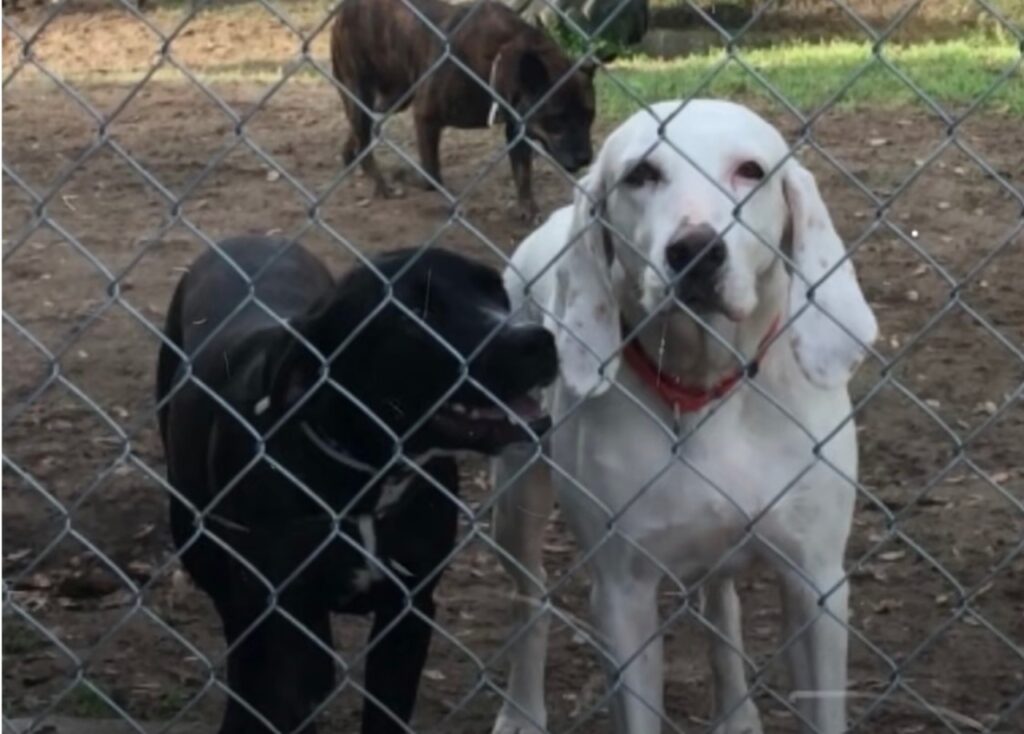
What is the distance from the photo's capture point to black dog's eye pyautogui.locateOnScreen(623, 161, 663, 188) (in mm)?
3334

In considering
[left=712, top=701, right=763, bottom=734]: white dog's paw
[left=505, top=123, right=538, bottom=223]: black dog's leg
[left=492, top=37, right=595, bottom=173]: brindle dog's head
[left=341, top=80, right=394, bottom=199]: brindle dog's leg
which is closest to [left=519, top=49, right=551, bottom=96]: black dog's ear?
[left=492, top=37, right=595, bottom=173]: brindle dog's head

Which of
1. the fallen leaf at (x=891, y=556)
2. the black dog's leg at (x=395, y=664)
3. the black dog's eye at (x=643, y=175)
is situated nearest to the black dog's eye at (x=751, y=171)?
the black dog's eye at (x=643, y=175)

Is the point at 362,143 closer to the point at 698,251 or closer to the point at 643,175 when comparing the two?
the point at 643,175

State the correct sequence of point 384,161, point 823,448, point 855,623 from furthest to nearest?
point 384,161, point 855,623, point 823,448

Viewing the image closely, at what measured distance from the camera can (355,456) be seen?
3561 mm

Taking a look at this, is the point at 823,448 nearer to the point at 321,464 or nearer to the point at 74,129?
the point at 321,464

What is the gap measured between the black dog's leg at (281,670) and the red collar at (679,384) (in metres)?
0.69

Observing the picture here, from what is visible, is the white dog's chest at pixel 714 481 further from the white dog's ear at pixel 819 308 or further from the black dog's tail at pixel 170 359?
the black dog's tail at pixel 170 359

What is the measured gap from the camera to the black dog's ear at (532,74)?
875 cm

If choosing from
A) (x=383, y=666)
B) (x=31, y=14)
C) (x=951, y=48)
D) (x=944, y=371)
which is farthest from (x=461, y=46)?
(x=31, y=14)

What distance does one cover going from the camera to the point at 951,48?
504 inches

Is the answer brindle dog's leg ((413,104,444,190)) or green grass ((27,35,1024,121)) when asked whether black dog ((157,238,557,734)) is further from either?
green grass ((27,35,1024,121))

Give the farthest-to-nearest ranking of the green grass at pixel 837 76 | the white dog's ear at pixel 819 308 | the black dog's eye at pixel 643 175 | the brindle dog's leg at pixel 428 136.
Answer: the green grass at pixel 837 76
the brindle dog's leg at pixel 428 136
the white dog's ear at pixel 819 308
the black dog's eye at pixel 643 175

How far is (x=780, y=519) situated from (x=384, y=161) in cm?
679
